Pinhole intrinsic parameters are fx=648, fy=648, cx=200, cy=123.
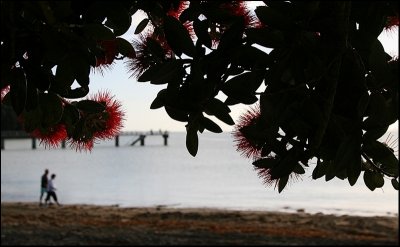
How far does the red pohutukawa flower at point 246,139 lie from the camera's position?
156cm

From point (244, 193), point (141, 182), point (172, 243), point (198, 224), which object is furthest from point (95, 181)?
point (172, 243)

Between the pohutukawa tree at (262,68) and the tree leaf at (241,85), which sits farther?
the tree leaf at (241,85)

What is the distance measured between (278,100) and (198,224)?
15316 millimetres

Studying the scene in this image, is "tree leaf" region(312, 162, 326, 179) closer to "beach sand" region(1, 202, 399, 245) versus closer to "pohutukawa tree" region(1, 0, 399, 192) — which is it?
"pohutukawa tree" region(1, 0, 399, 192)

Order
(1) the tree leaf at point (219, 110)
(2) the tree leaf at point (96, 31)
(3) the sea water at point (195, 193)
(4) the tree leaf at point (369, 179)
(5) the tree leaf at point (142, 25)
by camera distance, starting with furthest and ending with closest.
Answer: (3) the sea water at point (195, 193)
(5) the tree leaf at point (142, 25)
(4) the tree leaf at point (369, 179)
(1) the tree leaf at point (219, 110)
(2) the tree leaf at point (96, 31)

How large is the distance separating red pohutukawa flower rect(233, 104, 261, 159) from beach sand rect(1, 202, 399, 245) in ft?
34.1

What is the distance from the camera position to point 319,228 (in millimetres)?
15883

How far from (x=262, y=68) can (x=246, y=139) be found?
0.38m

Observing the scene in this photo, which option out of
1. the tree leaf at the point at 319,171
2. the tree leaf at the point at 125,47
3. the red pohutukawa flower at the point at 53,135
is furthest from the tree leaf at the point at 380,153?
the red pohutukawa flower at the point at 53,135

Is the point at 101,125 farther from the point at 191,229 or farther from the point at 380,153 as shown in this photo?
the point at 191,229

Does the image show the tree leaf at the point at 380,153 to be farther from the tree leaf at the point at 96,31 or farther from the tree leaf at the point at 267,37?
the tree leaf at the point at 96,31

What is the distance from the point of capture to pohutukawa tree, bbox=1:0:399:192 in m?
1.11

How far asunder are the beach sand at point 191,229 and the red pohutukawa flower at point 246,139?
10.4 m

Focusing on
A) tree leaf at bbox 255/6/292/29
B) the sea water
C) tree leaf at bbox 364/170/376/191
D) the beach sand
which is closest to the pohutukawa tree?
tree leaf at bbox 255/6/292/29
